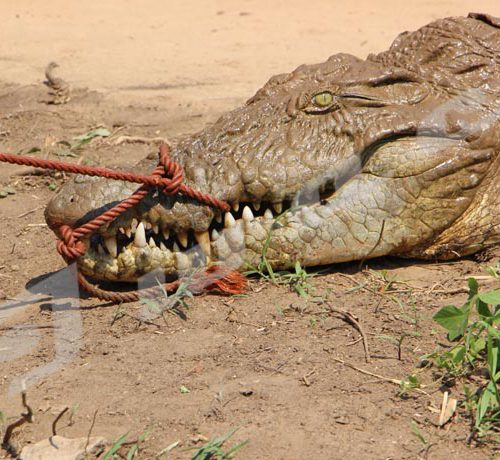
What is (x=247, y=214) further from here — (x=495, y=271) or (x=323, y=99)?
(x=495, y=271)

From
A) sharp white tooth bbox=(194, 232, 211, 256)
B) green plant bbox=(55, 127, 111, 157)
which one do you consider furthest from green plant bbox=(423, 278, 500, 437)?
green plant bbox=(55, 127, 111, 157)

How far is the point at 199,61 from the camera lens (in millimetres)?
8609

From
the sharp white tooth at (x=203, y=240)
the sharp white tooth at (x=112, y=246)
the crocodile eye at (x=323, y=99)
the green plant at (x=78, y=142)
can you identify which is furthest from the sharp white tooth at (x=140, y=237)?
the green plant at (x=78, y=142)

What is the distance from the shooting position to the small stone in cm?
304

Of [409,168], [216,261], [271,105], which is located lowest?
[216,261]

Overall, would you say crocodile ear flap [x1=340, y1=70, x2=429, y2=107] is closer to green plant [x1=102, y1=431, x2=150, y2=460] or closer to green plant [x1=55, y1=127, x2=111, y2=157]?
green plant [x1=102, y1=431, x2=150, y2=460]

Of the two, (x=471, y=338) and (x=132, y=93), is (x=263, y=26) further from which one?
(x=471, y=338)

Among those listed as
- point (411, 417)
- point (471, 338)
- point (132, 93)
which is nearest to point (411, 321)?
point (471, 338)

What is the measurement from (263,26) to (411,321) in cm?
642

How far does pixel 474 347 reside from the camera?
134 inches

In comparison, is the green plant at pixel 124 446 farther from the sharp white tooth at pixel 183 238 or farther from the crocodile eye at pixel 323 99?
the crocodile eye at pixel 323 99

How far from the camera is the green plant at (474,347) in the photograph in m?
3.22

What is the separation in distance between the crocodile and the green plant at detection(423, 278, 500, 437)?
814mm

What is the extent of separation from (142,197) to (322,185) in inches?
30.9
